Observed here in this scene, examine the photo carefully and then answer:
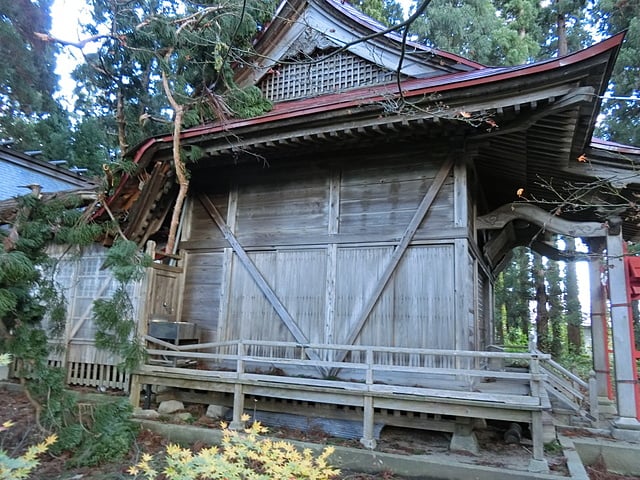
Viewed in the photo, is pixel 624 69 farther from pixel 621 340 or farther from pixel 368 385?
pixel 368 385

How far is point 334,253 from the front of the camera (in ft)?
21.6

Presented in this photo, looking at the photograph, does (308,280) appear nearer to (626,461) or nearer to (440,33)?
(626,461)

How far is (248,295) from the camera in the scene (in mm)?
7043

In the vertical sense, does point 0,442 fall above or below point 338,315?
below

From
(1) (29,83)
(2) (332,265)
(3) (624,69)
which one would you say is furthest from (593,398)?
(1) (29,83)

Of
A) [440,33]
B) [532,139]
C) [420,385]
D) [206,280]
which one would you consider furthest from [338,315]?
[440,33]

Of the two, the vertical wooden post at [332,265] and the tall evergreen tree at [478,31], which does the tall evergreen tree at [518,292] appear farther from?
the vertical wooden post at [332,265]

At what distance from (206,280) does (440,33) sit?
14127 mm

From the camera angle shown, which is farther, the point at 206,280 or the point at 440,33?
the point at 440,33

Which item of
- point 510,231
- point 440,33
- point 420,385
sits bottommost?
point 420,385

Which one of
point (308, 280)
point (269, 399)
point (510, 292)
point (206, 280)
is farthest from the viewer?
point (510, 292)

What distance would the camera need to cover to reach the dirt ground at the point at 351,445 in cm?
465

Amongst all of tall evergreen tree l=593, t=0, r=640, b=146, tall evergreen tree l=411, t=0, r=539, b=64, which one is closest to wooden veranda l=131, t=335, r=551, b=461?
tall evergreen tree l=593, t=0, r=640, b=146

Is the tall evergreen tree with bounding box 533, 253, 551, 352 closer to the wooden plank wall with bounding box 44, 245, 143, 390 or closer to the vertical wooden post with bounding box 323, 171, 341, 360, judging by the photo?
the vertical wooden post with bounding box 323, 171, 341, 360
